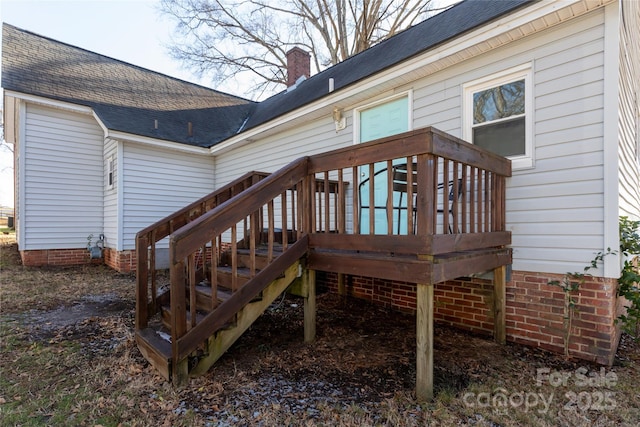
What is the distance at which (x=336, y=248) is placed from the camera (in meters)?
3.04

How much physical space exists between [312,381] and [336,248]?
1.12 metres

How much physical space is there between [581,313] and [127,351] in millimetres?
4310

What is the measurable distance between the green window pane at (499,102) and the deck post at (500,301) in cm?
170

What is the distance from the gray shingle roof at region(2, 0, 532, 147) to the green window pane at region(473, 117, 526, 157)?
2040mm

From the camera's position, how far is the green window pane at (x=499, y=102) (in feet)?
11.9

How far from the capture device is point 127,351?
10.4 feet

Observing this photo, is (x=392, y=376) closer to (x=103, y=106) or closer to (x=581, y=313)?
(x=581, y=313)

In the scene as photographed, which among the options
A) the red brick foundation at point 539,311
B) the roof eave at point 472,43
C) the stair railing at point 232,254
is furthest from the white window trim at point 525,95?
the stair railing at point 232,254

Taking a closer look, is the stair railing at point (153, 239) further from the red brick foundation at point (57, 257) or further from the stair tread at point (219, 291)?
the red brick foundation at point (57, 257)

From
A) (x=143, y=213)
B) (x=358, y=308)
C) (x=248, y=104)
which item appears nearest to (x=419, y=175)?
(x=358, y=308)

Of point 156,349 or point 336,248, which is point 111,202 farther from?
point 336,248

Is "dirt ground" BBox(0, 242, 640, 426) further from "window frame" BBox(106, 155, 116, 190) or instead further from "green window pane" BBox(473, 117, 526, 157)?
"window frame" BBox(106, 155, 116, 190)

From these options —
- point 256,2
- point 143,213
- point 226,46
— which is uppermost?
point 256,2

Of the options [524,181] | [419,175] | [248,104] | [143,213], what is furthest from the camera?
[248,104]
